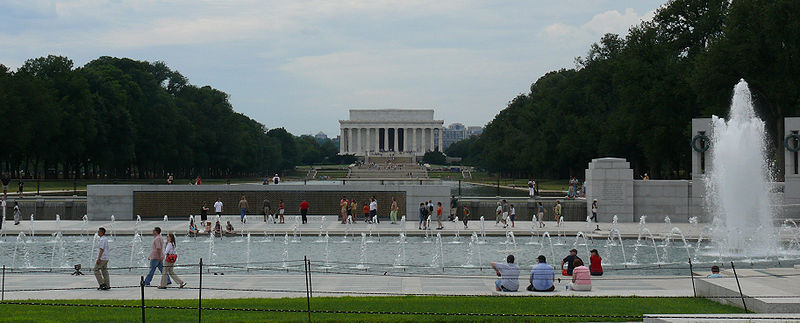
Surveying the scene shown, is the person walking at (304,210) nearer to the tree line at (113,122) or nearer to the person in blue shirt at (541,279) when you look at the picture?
the person in blue shirt at (541,279)

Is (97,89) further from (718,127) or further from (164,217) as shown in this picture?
(718,127)

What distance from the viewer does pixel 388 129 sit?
186 meters

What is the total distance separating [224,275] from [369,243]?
A: 9.38 metres

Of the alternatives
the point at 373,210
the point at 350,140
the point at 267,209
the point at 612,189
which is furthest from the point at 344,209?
the point at 350,140

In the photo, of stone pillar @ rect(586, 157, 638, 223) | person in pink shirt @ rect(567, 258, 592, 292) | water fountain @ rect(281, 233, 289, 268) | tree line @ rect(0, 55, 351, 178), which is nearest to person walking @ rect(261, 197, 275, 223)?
water fountain @ rect(281, 233, 289, 268)

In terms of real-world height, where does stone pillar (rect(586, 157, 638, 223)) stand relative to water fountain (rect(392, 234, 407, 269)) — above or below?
above

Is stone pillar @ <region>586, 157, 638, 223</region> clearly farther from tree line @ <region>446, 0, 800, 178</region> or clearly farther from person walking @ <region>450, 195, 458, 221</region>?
tree line @ <region>446, 0, 800, 178</region>

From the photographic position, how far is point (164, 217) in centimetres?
3641

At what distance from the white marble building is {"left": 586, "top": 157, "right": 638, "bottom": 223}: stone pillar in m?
144

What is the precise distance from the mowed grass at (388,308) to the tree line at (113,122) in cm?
5280

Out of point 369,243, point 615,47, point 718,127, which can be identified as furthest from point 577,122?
point 369,243

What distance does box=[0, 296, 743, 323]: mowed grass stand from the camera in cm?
1291

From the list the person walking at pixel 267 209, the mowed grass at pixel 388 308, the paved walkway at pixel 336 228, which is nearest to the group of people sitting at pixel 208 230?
the paved walkway at pixel 336 228

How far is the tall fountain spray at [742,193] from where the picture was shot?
27203mm
